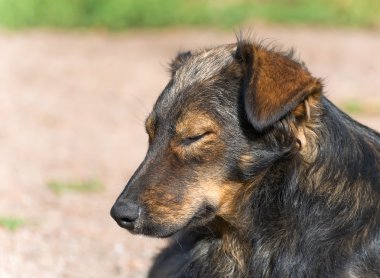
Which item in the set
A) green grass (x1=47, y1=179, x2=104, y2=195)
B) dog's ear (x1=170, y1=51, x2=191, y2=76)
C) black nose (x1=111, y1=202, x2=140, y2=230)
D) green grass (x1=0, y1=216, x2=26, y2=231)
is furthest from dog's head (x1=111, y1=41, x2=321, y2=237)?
green grass (x1=47, y1=179, x2=104, y2=195)

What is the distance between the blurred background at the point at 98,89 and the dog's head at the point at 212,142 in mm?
939

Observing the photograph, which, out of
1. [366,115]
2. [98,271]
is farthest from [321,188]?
[366,115]

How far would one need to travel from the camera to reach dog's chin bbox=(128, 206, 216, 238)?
18.2 feet

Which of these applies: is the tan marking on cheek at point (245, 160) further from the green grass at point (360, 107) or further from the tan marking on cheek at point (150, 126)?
the green grass at point (360, 107)

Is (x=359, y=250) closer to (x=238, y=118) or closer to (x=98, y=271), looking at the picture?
(x=238, y=118)

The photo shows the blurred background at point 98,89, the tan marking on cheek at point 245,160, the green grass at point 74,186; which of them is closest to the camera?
the tan marking on cheek at point 245,160

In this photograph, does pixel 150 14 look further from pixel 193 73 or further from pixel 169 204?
pixel 169 204

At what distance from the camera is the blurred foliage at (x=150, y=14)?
2402 centimetres

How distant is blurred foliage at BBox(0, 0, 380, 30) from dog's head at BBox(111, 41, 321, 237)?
1808 cm

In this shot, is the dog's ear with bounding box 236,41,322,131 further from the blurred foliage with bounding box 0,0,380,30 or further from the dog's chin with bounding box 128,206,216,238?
the blurred foliage with bounding box 0,0,380,30

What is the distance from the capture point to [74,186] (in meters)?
11.6

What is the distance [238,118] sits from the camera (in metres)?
5.70

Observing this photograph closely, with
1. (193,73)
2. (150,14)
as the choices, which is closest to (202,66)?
(193,73)

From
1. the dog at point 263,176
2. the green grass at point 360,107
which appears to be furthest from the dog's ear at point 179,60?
the green grass at point 360,107
